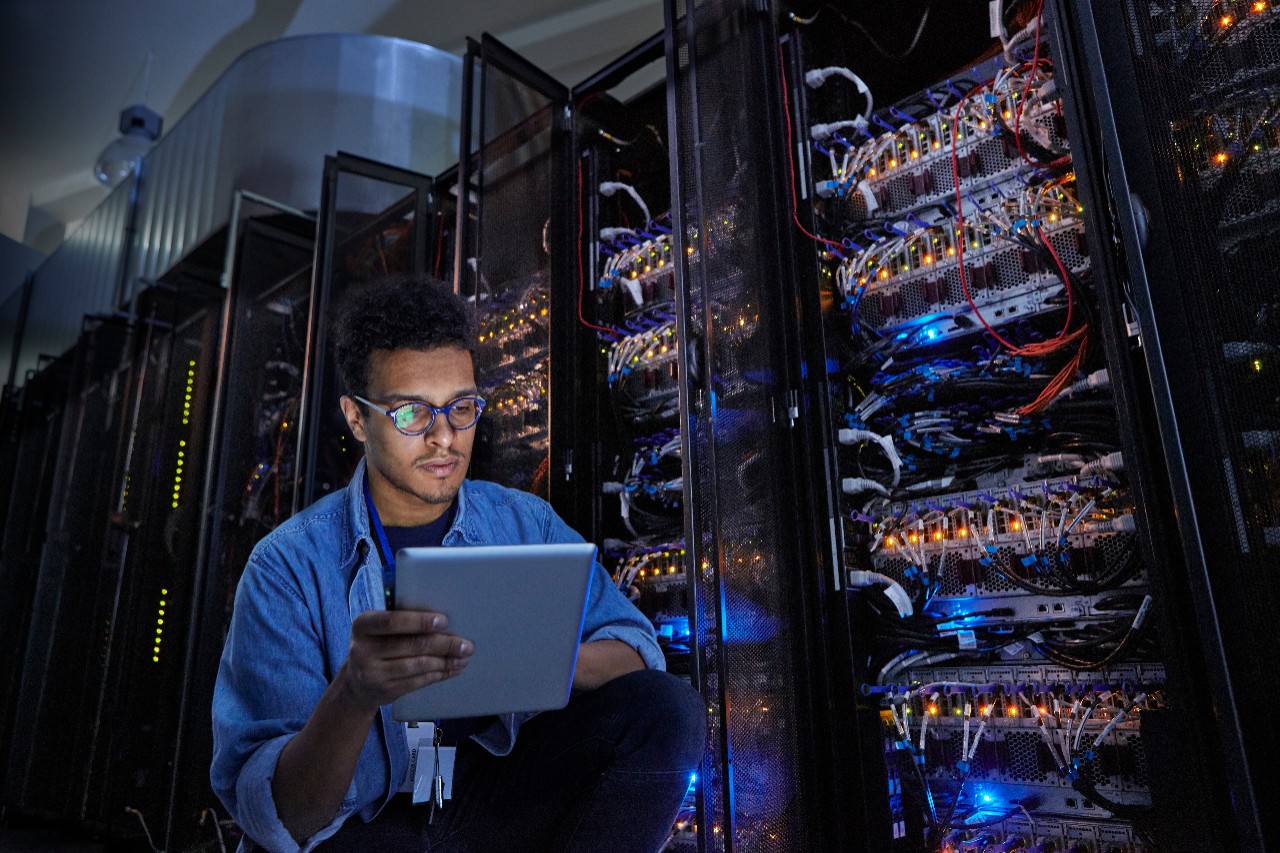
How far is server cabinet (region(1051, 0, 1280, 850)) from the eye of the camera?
1.32 m

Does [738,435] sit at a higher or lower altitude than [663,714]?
higher

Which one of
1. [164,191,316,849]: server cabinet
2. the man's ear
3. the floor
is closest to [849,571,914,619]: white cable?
the man's ear

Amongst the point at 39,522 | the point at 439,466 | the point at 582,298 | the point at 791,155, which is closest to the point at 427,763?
the point at 439,466

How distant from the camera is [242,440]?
12.0 feet

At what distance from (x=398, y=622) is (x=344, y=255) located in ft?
9.80

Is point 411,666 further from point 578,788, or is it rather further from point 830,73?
Result: point 830,73

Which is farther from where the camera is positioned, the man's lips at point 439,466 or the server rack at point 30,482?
the server rack at point 30,482

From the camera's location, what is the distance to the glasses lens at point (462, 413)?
4.39ft

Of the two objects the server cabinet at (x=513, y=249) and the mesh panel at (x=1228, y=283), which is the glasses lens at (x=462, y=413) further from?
the server cabinet at (x=513, y=249)

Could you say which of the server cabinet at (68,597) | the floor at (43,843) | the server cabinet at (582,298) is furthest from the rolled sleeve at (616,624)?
the server cabinet at (68,597)

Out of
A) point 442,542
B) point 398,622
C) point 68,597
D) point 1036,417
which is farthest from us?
point 68,597

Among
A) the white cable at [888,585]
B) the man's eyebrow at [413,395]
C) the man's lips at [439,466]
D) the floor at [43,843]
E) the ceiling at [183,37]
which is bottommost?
the floor at [43,843]

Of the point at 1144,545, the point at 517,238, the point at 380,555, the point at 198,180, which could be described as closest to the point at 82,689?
the point at 198,180

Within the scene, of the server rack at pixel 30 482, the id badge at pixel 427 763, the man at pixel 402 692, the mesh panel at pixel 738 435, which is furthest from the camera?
the server rack at pixel 30 482
